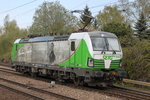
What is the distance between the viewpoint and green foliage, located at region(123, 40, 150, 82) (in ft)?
47.2

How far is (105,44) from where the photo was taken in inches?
497

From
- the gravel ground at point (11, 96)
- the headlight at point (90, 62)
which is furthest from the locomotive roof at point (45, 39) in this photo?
the gravel ground at point (11, 96)

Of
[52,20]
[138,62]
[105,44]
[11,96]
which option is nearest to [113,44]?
[105,44]

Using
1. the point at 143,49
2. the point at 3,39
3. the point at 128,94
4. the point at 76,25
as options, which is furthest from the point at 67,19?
the point at 128,94

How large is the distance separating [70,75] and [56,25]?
25.5 metres

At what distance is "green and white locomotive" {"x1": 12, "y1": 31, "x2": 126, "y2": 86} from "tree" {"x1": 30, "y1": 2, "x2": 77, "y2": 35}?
21910mm

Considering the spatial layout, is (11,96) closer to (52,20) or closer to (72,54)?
(72,54)

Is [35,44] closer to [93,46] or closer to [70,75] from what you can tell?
[70,75]

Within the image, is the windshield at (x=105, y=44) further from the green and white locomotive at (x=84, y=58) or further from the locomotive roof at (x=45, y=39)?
the locomotive roof at (x=45, y=39)

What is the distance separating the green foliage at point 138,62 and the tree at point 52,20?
74.4ft

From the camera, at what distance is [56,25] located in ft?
125

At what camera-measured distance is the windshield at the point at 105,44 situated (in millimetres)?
12336

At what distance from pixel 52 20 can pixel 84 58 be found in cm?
2742

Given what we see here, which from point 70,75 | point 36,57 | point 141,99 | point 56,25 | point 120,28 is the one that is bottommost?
point 141,99
